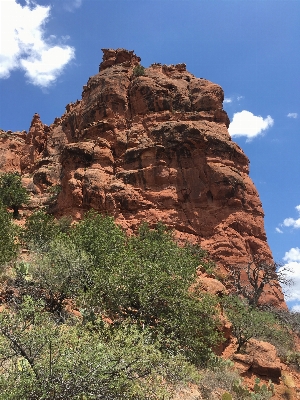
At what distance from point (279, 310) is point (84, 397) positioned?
3081cm

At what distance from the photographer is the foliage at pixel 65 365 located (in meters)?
6.63

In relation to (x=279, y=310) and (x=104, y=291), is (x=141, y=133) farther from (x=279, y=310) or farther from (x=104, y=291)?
A: (x=104, y=291)

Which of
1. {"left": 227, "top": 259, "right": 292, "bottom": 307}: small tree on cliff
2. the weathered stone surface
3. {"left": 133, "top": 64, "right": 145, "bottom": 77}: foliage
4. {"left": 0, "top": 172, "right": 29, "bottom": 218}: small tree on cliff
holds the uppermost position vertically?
{"left": 133, "top": 64, "right": 145, "bottom": 77}: foliage

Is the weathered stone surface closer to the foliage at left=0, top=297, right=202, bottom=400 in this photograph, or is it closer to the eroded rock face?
the foliage at left=0, top=297, right=202, bottom=400

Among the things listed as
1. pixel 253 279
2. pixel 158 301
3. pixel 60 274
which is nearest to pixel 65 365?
pixel 158 301

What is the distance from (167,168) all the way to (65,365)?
33762mm

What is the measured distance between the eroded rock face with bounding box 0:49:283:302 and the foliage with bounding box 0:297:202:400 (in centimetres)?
2813

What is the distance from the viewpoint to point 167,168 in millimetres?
39719

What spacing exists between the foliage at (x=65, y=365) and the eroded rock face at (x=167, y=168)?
92.3 feet

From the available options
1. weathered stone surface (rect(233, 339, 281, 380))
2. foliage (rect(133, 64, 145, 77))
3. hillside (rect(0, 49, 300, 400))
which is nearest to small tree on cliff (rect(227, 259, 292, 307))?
hillside (rect(0, 49, 300, 400))

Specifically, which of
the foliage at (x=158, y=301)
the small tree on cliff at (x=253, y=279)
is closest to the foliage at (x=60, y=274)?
the foliage at (x=158, y=301)

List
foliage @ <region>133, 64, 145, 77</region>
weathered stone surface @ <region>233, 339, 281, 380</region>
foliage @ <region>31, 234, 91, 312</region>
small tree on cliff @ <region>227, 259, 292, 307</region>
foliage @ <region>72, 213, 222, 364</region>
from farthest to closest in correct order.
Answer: foliage @ <region>133, 64, 145, 77</region> → small tree on cliff @ <region>227, 259, 292, 307</region> → weathered stone surface @ <region>233, 339, 281, 380</region> → foliage @ <region>31, 234, 91, 312</region> → foliage @ <region>72, 213, 222, 364</region>

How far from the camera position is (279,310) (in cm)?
3381

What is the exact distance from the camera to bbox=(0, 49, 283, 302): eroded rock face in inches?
1481
